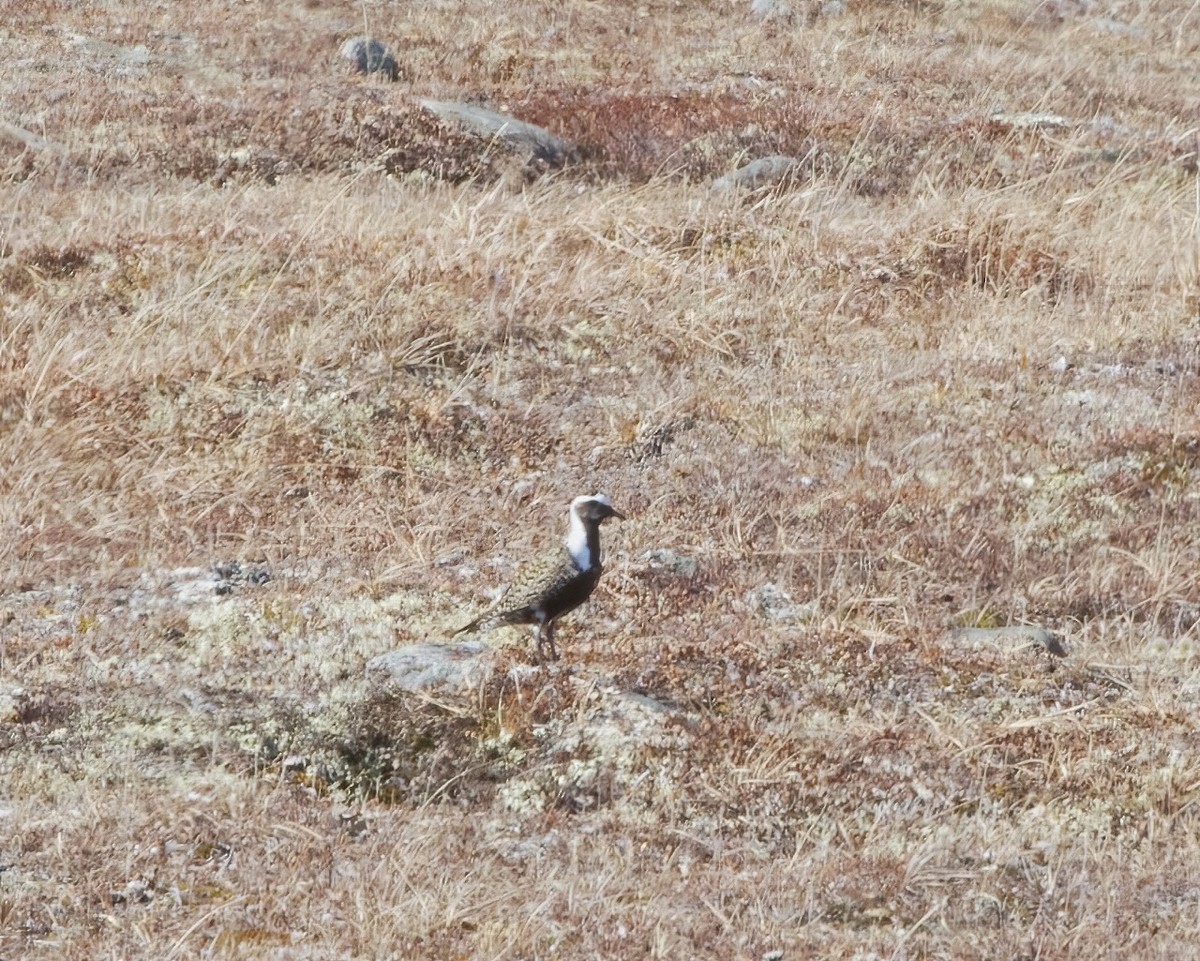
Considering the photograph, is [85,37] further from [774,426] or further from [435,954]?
[435,954]

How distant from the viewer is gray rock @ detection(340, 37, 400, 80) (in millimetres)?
19659

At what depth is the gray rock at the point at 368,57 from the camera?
1966 cm

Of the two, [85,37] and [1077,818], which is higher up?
[85,37]

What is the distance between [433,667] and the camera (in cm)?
697

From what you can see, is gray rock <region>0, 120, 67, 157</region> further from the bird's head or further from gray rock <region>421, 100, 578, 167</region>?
the bird's head

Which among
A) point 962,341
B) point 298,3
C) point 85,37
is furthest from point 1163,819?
point 298,3

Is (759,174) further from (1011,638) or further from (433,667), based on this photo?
(433,667)

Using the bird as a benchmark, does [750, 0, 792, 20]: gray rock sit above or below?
above

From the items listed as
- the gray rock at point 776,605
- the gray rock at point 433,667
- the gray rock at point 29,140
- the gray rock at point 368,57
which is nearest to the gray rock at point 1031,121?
the gray rock at point 368,57

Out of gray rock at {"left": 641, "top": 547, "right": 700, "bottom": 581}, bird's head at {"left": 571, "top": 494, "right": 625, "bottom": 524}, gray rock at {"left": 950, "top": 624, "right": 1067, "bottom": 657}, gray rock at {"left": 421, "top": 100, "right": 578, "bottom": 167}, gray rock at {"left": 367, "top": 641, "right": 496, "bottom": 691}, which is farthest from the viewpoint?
gray rock at {"left": 421, "top": 100, "right": 578, "bottom": 167}

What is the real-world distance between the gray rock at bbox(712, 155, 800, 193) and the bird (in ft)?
28.9

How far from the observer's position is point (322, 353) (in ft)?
35.3

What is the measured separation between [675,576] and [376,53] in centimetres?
1362

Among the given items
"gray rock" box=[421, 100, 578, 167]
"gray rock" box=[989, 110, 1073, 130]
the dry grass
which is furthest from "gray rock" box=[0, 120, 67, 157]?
"gray rock" box=[989, 110, 1073, 130]
